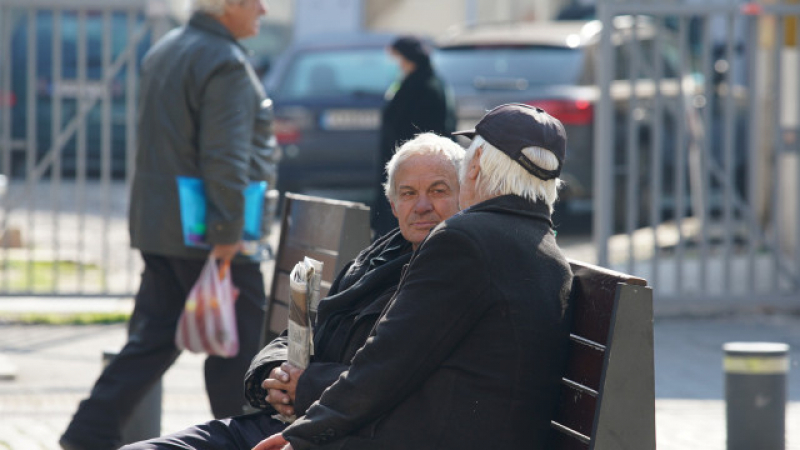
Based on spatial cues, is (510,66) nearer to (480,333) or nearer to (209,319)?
(209,319)

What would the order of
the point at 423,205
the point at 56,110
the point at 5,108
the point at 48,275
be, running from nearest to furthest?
Answer: the point at 423,205 < the point at 56,110 < the point at 5,108 < the point at 48,275

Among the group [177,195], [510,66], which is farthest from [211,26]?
[510,66]

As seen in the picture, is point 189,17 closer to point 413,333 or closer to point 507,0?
point 413,333

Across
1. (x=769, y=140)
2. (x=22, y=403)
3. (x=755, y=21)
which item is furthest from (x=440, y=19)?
(x=22, y=403)

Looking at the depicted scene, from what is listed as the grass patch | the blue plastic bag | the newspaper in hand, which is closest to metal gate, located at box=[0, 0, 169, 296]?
the grass patch

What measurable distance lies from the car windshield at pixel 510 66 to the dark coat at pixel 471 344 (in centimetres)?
878

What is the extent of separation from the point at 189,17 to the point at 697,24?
14536mm

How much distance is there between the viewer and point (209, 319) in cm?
520

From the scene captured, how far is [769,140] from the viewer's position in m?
11.3

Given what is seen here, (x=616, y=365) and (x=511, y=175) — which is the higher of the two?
(x=511, y=175)

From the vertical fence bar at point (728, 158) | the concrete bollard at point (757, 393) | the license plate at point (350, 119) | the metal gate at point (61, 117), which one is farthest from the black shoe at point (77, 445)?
the license plate at point (350, 119)

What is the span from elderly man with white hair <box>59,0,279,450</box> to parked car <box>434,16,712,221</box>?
6.03 m

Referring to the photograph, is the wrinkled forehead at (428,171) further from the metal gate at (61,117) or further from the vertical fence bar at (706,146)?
the metal gate at (61,117)

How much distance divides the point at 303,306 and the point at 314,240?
1.24m
